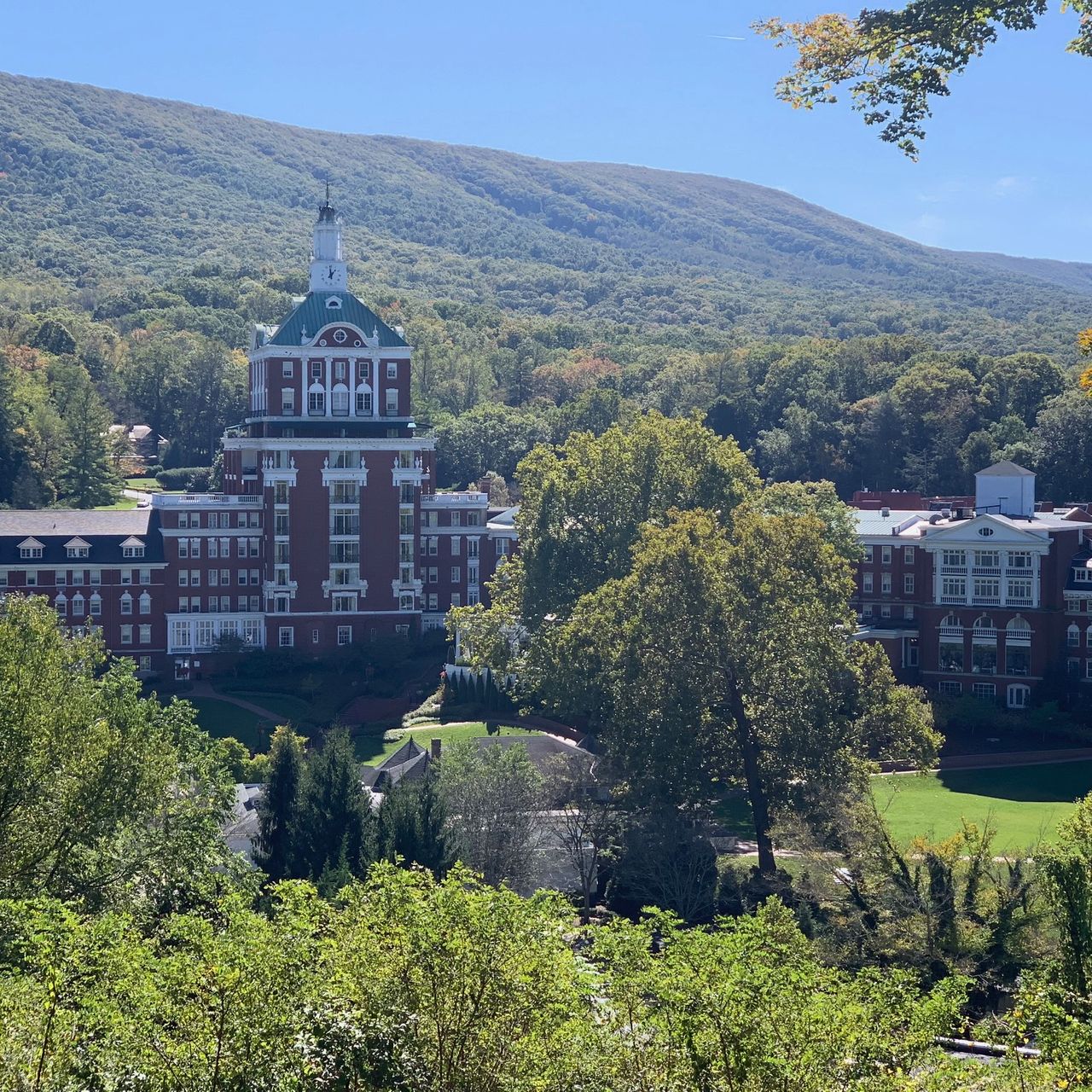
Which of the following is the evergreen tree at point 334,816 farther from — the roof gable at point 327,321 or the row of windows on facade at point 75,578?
the roof gable at point 327,321

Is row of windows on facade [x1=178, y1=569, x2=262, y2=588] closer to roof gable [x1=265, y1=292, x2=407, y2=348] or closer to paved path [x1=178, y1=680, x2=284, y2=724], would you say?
paved path [x1=178, y1=680, x2=284, y2=724]

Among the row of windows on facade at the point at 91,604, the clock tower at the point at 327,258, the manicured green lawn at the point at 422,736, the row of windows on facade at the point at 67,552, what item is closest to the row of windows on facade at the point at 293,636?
the row of windows on facade at the point at 91,604

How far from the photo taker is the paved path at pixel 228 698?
8388 centimetres

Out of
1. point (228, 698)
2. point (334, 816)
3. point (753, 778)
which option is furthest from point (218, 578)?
point (334, 816)

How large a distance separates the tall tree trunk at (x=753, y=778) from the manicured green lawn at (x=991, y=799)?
4.00m

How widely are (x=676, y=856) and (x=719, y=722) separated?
7.29 meters

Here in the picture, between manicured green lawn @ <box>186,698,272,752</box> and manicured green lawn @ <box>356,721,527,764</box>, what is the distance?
13.6ft

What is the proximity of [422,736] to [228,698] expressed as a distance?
12898mm

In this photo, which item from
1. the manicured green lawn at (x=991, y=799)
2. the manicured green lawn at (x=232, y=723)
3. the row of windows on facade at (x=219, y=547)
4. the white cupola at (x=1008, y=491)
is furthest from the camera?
the row of windows on facade at (x=219, y=547)

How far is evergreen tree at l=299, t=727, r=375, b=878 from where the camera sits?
169ft

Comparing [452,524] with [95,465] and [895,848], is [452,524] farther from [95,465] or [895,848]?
[895,848]

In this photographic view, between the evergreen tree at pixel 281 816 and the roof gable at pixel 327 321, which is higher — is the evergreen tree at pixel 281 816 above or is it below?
below

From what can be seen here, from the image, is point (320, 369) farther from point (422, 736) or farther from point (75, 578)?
point (422, 736)

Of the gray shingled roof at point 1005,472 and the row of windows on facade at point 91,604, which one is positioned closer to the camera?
the gray shingled roof at point 1005,472
